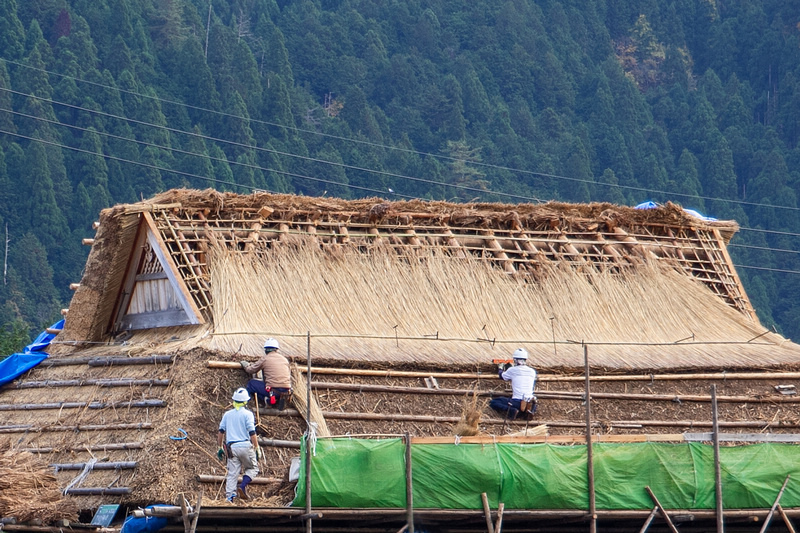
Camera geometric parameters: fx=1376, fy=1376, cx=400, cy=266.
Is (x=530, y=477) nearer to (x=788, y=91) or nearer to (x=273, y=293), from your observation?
(x=273, y=293)

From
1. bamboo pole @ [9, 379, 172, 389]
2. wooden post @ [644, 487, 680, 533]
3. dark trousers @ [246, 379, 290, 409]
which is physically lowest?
wooden post @ [644, 487, 680, 533]

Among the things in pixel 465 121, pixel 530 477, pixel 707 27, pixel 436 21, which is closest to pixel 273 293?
pixel 530 477

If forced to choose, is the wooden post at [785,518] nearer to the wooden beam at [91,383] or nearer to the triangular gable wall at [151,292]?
the wooden beam at [91,383]

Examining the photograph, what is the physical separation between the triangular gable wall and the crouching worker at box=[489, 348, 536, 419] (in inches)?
184

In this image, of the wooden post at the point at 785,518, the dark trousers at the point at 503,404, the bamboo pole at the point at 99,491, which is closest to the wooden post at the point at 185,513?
the bamboo pole at the point at 99,491

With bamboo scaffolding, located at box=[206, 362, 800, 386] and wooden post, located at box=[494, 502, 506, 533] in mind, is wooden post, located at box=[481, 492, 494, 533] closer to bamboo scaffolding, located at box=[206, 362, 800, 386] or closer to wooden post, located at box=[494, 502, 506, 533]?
wooden post, located at box=[494, 502, 506, 533]

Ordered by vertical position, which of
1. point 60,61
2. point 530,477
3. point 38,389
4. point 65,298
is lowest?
point 530,477

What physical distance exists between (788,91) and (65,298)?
5689cm

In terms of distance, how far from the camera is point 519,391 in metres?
20.3

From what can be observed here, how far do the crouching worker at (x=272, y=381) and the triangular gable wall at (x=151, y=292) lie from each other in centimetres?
202

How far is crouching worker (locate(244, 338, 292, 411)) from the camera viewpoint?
62.1 feet

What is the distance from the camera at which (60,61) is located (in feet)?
276

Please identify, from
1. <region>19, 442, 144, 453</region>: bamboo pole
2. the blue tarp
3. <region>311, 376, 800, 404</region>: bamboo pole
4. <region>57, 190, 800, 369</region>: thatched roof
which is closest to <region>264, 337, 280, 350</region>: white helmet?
<region>57, 190, 800, 369</region>: thatched roof

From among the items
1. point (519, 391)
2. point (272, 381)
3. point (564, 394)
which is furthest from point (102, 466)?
point (564, 394)
